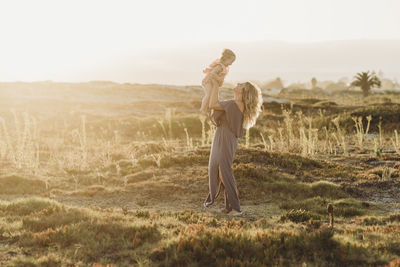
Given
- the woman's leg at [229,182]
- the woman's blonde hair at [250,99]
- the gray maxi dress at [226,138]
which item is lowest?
the woman's leg at [229,182]

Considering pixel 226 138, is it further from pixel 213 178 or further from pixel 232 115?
pixel 213 178

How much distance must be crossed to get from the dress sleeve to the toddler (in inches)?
13.2

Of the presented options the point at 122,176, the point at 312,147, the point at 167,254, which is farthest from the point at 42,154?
the point at 167,254

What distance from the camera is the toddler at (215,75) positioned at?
787 cm

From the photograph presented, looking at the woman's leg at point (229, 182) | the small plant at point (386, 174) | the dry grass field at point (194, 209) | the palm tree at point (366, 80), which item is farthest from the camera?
the palm tree at point (366, 80)

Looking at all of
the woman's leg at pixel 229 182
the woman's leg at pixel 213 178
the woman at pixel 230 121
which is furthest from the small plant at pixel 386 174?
the woman's leg at pixel 213 178

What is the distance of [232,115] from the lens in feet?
26.5

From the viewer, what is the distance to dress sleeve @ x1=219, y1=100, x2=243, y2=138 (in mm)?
8062

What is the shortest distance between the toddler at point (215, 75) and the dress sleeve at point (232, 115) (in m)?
0.33

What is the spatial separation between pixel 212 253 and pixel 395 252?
2.76 metres

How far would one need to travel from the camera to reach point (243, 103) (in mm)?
8180

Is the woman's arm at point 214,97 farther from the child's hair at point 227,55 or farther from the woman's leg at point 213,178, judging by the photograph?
the woman's leg at point 213,178

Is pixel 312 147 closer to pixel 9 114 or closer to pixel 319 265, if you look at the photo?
pixel 319 265

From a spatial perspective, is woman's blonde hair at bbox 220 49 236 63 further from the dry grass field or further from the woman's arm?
the dry grass field
